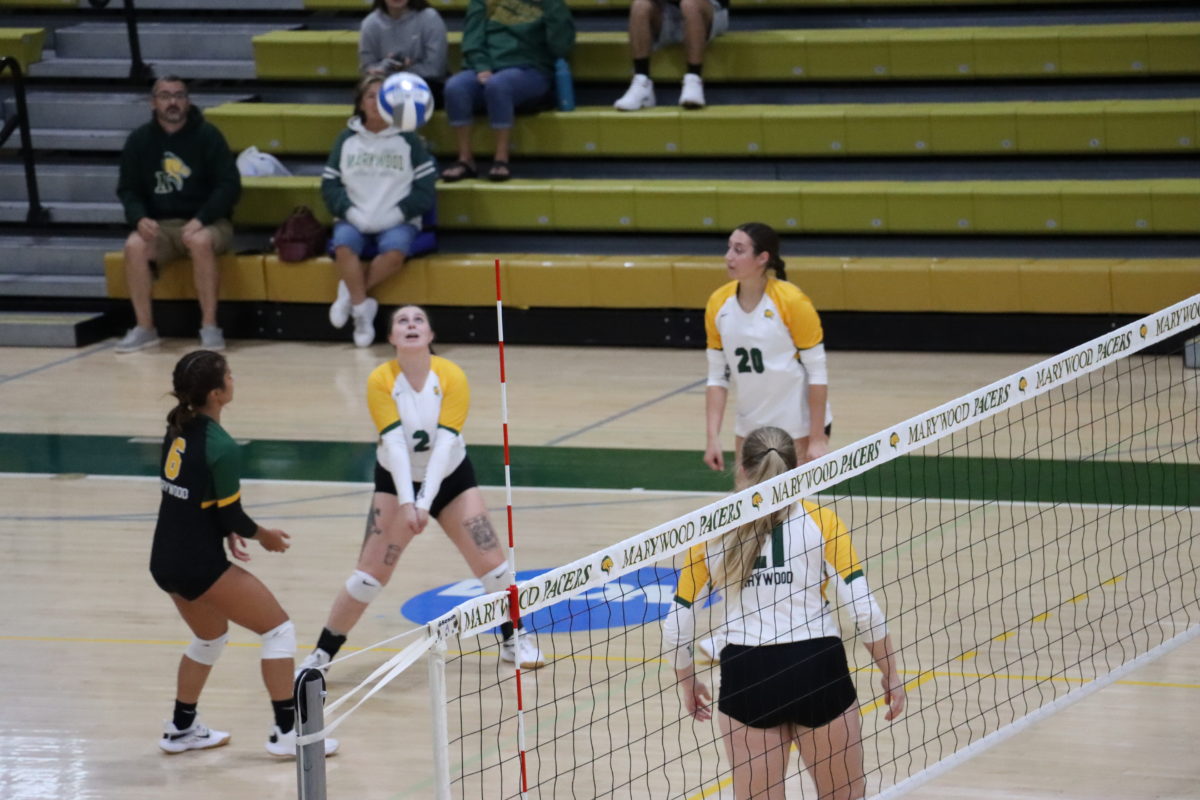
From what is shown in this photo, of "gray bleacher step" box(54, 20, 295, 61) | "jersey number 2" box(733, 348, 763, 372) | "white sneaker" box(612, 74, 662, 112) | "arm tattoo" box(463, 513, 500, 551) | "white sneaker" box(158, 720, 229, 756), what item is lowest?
"white sneaker" box(158, 720, 229, 756)

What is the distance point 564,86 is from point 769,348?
701 centimetres

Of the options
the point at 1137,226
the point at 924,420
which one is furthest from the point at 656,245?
the point at 924,420

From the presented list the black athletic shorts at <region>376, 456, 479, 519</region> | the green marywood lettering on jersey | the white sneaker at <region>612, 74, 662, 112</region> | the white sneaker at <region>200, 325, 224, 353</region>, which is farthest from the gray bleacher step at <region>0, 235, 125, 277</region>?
the black athletic shorts at <region>376, 456, 479, 519</region>

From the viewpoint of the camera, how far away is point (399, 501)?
6406mm

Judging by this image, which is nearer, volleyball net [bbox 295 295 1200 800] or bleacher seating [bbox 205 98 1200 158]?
volleyball net [bbox 295 295 1200 800]

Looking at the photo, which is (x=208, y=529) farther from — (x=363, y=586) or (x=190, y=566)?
(x=363, y=586)

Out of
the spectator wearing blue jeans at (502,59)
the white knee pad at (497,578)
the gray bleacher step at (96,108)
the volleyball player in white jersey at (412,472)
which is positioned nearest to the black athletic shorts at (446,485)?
the volleyball player in white jersey at (412,472)

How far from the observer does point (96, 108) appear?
14.7 m

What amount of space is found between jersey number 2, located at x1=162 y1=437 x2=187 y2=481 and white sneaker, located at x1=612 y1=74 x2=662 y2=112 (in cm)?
808

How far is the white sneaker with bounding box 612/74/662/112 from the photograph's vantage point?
13312 mm

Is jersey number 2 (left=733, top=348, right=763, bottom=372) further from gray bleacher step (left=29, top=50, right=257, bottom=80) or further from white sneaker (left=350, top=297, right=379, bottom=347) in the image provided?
gray bleacher step (left=29, top=50, right=257, bottom=80)

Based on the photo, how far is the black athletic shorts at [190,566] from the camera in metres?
5.71

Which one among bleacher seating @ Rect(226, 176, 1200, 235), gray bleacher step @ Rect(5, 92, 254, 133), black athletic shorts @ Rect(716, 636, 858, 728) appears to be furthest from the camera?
gray bleacher step @ Rect(5, 92, 254, 133)

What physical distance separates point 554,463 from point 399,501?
3.36 meters
